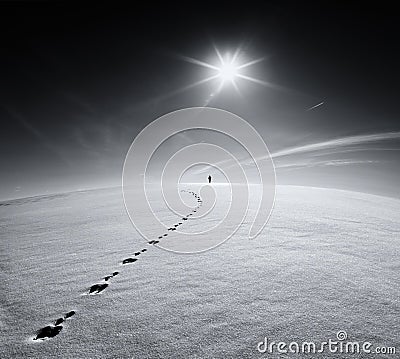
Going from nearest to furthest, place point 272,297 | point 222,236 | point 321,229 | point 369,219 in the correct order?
point 272,297
point 222,236
point 321,229
point 369,219

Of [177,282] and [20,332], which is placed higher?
[177,282]

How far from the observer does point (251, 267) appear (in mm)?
3391

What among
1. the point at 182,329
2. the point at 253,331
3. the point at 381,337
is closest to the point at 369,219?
the point at 381,337

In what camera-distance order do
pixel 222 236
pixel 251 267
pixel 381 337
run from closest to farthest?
A: 1. pixel 381 337
2. pixel 251 267
3. pixel 222 236

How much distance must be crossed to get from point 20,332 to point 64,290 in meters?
0.74

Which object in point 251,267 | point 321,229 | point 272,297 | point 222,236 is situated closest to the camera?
point 272,297

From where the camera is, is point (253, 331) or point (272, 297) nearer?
point (253, 331)

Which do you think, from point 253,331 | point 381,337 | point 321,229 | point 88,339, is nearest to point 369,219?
point 321,229

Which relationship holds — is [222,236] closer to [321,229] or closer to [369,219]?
[321,229]

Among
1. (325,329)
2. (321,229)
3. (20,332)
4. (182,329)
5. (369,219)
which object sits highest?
(369,219)

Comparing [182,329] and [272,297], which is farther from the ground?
[272,297]

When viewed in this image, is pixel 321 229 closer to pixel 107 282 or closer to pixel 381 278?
pixel 381 278

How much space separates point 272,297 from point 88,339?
192 centimetres

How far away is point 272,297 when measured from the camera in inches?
102
